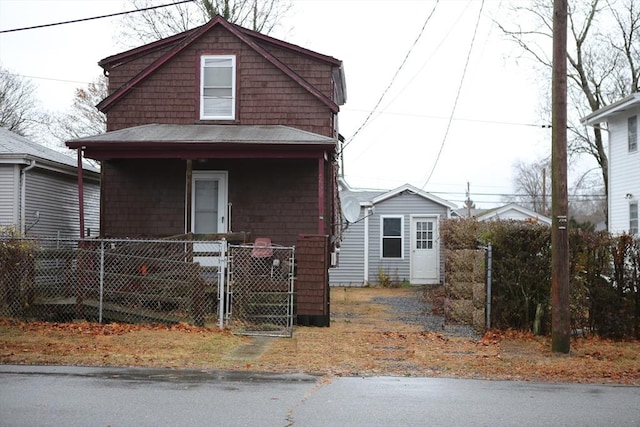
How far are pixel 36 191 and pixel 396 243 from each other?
43.9 ft

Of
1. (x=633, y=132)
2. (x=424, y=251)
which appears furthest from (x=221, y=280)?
(x=633, y=132)

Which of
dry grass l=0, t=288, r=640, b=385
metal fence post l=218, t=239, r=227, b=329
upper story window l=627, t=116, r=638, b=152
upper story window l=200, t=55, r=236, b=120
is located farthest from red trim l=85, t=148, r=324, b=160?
upper story window l=627, t=116, r=638, b=152

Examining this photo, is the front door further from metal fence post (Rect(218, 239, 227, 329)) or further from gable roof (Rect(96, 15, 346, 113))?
metal fence post (Rect(218, 239, 227, 329))

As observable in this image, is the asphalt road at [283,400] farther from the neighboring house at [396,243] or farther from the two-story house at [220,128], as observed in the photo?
the neighboring house at [396,243]

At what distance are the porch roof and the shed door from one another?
11.2m

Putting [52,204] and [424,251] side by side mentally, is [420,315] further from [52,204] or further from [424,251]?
[424,251]

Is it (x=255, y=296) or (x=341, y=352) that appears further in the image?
(x=255, y=296)

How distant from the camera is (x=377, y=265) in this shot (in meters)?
27.2

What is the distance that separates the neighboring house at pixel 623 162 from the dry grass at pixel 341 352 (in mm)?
12101

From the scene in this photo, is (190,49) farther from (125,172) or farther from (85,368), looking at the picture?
(85,368)

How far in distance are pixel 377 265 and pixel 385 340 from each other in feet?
47.9

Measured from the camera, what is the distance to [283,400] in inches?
309

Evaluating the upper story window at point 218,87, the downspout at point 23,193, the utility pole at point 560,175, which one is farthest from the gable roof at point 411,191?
the utility pole at point 560,175

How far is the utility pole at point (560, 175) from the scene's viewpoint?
441 inches
